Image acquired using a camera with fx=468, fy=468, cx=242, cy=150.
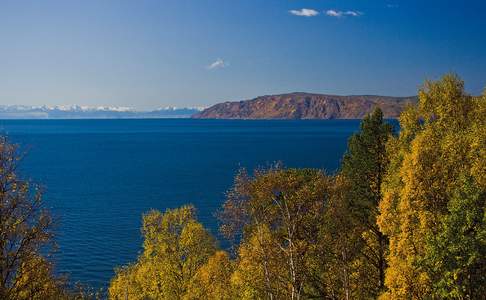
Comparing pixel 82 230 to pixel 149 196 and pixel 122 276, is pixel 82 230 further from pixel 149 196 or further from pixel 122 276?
pixel 122 276

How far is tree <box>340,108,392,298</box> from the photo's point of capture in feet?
118

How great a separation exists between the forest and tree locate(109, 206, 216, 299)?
12.6 feet

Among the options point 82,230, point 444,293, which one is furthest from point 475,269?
point 82,230

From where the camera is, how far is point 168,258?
163ft

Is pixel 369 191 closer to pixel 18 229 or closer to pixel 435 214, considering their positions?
pixel 435 214

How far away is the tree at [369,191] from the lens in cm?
3606

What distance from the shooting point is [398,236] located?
87.8ft

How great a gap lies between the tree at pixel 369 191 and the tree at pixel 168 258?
19.2 metres

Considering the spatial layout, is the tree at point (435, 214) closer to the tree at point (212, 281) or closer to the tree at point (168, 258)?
the tree at point (212, 281)

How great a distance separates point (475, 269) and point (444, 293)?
209cm

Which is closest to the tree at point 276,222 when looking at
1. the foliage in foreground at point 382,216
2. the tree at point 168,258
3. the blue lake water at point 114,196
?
the foliage in foreground at point 382,216

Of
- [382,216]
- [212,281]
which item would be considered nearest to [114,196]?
[212,281]

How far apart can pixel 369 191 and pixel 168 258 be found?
2303 cm

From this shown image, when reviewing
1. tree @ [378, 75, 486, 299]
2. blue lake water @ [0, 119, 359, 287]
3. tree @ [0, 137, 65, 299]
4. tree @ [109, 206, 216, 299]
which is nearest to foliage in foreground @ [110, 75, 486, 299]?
tree @ [378, 75, 486, 299]
